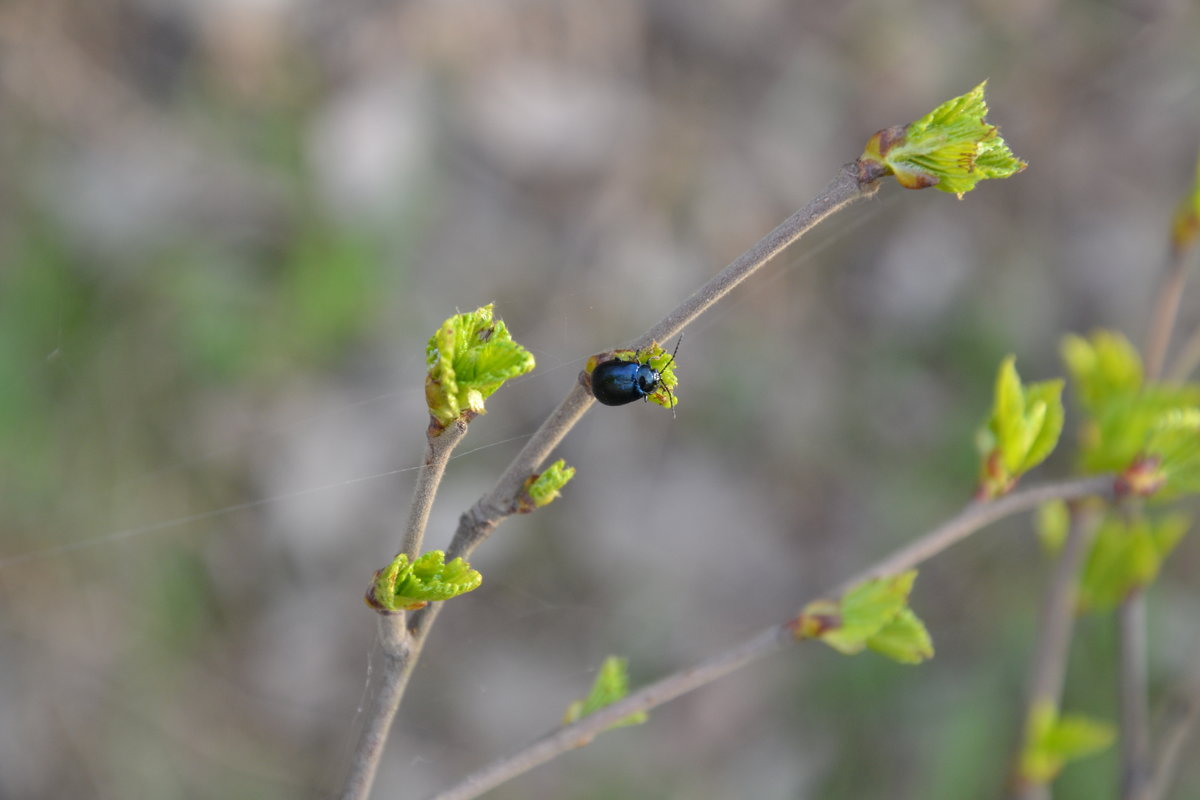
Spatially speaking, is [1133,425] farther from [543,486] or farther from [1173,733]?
[543,486]

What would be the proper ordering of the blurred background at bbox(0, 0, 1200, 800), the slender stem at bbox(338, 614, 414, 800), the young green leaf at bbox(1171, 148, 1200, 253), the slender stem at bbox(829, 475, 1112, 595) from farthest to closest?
the blurred background at bbox(0, 0, 1200, 800) < the young green leaf at bbox(1171, 148, 1200, 253) < the slender stem at bbox(829, 475, 1112, 595) < the slender stem at bbox(338, 614, 414, 800)

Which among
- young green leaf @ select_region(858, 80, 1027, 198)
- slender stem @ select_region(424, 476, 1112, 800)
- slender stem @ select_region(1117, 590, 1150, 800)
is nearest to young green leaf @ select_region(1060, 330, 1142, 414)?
slender stem @ select_region(1117, 590, 1150, 800)

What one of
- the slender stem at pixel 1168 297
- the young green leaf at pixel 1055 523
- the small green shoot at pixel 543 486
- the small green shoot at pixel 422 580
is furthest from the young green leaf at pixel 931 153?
the young green leaf at pixel 1055 523

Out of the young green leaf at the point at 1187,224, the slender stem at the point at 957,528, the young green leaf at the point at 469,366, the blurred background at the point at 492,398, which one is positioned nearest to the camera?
the young green leaf at the point at 469,366

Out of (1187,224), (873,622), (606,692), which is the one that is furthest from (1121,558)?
(606,692)

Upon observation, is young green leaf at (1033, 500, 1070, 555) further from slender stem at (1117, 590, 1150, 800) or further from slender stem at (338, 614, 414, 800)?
slender stem at (338, 614, 414, 800)

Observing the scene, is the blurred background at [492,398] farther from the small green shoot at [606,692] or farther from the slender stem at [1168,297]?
the small green shoot at [606,692]

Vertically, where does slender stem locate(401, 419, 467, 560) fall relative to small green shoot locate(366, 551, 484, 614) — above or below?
above
